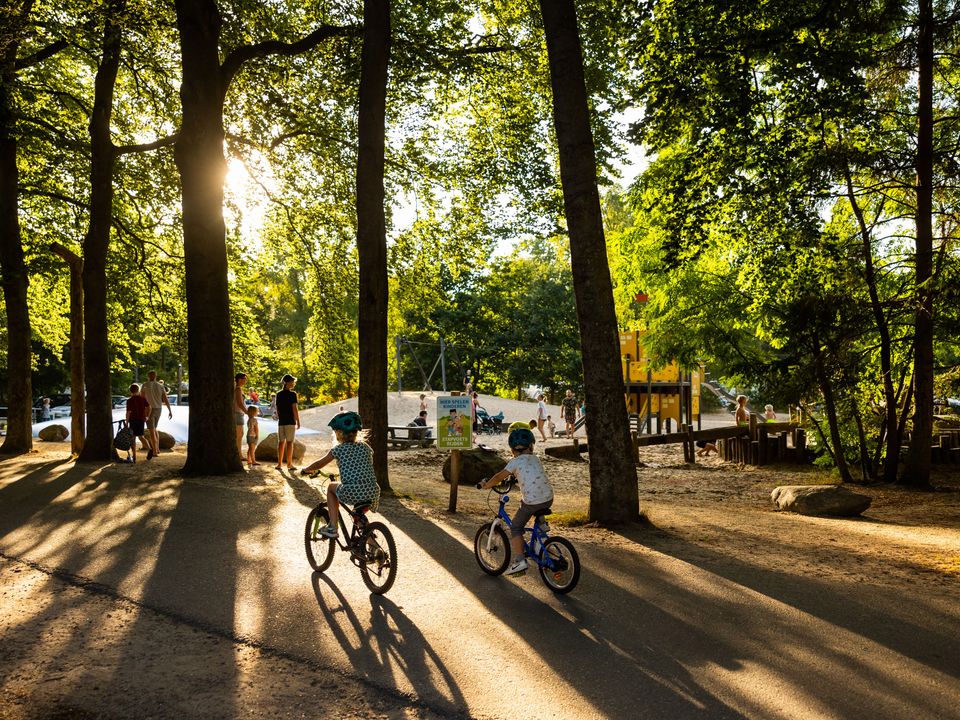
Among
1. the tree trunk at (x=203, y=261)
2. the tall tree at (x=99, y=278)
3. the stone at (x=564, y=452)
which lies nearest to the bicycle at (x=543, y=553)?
the tree trunk at (x=203, y=261)

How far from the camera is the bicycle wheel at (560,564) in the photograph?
757 centimetres

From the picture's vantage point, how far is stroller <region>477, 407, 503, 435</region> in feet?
138

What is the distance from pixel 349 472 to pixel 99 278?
13987 mm

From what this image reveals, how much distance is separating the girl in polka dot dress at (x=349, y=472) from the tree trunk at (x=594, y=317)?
3.94 meters

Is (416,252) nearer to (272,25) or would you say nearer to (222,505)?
(272,25)

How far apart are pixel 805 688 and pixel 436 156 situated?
17.9m

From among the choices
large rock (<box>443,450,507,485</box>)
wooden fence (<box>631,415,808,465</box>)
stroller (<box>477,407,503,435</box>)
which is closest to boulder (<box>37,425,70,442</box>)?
stroller (<box>477,407,503,435</box>)

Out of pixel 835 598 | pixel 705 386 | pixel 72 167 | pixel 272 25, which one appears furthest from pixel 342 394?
pixel 835 598

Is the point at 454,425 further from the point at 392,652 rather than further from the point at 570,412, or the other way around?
the point at 570,412

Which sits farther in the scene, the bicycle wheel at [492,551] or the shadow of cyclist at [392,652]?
the bicycle wheel at [492,551]

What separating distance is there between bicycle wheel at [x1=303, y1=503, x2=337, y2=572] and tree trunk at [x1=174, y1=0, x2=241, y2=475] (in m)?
7.38

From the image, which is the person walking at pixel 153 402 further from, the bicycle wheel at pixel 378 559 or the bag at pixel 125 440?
the bicycle wheel at pixel 378 559

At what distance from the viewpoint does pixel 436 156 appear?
850 inches

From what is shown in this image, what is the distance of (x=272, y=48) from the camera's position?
17.4m
